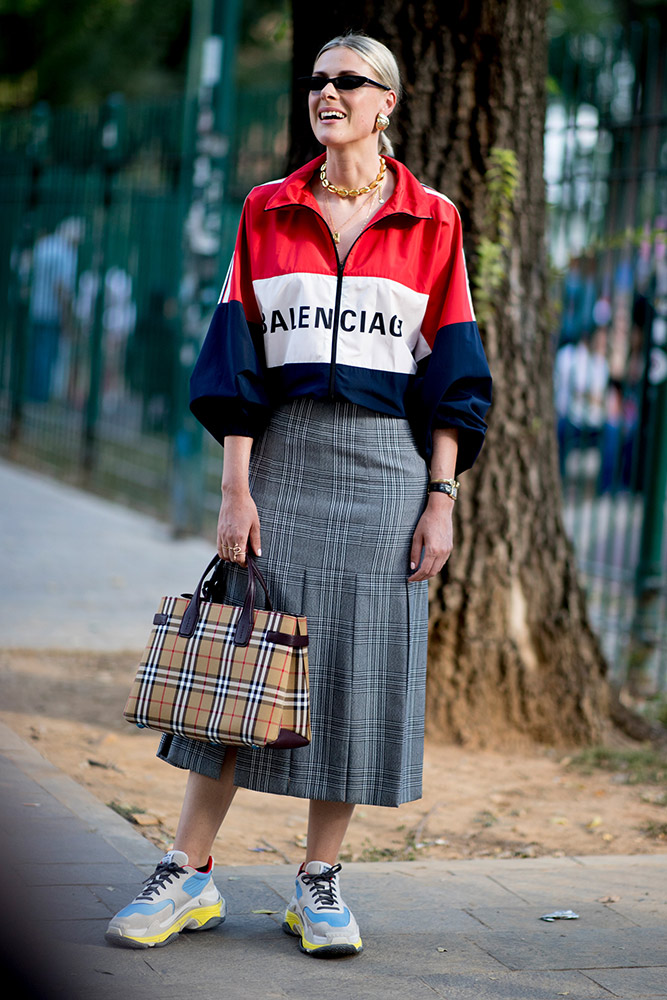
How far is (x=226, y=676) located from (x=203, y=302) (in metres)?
6.39

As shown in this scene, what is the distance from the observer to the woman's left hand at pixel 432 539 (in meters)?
3.02

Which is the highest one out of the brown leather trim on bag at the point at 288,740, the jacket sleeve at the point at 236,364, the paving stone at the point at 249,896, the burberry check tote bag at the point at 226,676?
the jacket sleeve at the point at 236,364

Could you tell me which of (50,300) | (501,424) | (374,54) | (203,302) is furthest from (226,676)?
(50,300)

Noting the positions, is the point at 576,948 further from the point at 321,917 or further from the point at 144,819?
the point at 144,819

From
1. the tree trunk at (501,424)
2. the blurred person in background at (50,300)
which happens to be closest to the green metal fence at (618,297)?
the tree trunk at (501,424)

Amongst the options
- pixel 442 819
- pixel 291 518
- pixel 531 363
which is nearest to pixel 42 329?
pixel 531 363

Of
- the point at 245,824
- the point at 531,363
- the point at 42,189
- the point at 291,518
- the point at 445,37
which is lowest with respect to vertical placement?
the point at 245,824

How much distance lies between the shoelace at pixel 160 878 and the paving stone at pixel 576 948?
0.76 m

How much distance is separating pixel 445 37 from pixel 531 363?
1.24 metres

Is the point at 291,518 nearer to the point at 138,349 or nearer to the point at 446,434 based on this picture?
the point at 446,434

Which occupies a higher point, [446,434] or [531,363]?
[531,363]

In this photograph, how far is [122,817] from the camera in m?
3.82

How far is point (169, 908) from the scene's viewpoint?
2.92 meters

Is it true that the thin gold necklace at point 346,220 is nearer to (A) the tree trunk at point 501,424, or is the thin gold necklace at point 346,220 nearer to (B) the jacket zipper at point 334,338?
(B) the jacket zipper at point 334,338
